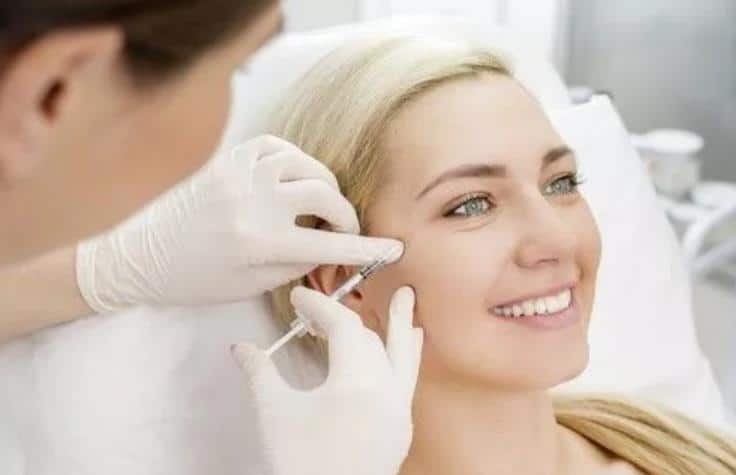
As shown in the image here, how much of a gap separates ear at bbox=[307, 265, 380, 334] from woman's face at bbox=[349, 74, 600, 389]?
2.2 inches

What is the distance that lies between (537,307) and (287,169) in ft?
1.02

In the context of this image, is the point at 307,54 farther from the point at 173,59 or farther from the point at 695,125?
the point at 695,125

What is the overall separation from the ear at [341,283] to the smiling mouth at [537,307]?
6.3 inches

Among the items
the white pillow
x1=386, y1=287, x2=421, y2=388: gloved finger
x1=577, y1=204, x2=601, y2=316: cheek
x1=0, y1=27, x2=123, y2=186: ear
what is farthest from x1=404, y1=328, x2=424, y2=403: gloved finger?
x1=0, y1=27, x2=123, y2=186: ear

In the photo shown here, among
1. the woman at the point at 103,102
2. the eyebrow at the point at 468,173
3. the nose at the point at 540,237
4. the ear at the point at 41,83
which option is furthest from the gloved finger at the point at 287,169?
the ear at the point at 41,83

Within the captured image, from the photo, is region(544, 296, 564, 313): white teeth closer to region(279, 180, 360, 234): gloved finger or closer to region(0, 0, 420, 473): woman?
region(279, 180, 360, 234): gloved finger

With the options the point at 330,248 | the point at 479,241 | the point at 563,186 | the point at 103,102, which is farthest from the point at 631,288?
the point at 103,102

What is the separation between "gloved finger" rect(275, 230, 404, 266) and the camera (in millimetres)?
1283

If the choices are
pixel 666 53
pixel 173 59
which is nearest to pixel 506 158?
pixel 173 59

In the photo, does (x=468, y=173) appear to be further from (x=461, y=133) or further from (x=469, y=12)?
(x=469, y=12)

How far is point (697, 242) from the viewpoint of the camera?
2.11 m

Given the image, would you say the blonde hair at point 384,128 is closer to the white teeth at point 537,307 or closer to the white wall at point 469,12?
the white teeth at point 537,307

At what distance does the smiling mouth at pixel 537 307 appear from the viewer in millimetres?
1311

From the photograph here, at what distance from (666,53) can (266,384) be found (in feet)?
4.83
